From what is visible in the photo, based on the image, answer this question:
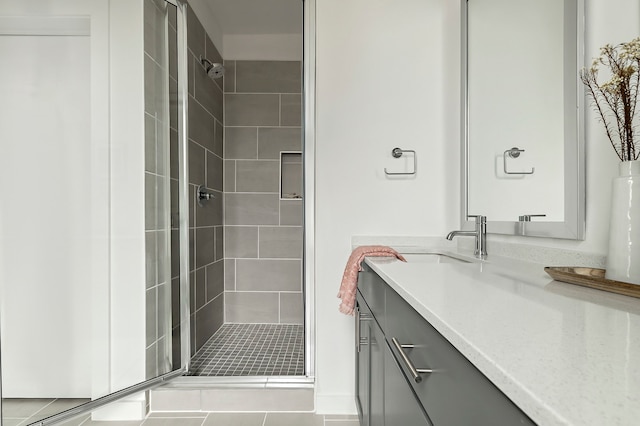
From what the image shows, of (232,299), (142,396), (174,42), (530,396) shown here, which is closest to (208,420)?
(142,396)

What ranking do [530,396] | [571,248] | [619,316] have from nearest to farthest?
[530,396], [619,316], [571,248]

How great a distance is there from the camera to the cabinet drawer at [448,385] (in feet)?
1.26

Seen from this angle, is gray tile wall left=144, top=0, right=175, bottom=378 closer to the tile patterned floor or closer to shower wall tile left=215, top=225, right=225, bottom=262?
the tile patterned floor

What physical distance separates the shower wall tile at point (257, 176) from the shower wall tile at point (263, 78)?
0.67 m

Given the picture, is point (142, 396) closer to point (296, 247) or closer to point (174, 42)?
point (296, 247)

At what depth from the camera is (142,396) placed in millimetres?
1765

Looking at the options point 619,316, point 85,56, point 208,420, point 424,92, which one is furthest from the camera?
point 424,92

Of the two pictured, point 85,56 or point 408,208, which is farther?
point 408,208

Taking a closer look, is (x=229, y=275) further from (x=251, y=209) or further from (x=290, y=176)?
(x=290, y=176)

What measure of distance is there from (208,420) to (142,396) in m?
0.37

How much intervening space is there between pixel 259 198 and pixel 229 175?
0.35m

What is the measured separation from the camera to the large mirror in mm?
1069

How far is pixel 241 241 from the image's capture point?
314 centimetres

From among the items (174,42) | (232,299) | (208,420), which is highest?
(174,42)
